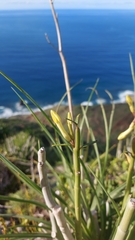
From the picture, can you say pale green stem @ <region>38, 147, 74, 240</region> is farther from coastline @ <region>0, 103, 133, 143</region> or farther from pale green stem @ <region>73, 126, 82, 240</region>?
coastline @ <region>0, 103, 133, 143</region>

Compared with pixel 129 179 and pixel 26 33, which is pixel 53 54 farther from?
pixel 129 179

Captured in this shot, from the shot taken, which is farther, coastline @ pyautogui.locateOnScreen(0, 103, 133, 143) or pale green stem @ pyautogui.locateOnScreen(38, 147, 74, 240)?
coastline @ pyautogui.locateOnScreen(0, 103, 133, 143)

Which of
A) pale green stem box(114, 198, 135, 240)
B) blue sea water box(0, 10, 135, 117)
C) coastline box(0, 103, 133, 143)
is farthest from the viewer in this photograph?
coastline box(0, 103, 133, 143)

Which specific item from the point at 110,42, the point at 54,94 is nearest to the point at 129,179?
the point at 54,94

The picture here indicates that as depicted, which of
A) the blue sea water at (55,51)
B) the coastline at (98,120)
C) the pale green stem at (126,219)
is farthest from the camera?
the coastline at (98,120)

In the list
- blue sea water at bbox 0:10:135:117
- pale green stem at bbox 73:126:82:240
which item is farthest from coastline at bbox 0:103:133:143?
pale green stem at bbox 73:126:82:240

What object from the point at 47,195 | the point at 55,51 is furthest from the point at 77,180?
the point at 55,51

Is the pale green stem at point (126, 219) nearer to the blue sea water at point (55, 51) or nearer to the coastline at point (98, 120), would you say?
the blue sea water at point (55, 51)

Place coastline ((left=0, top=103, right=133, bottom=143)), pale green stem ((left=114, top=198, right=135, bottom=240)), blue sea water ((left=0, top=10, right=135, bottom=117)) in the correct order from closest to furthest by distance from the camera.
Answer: pale green stem ((left=114, top=198, right=135, bottom=240)), blue sea water ((left=0, top=10, right=135, bottom=117)), coastline ((left=0, top=103, right=133, bottom=143))

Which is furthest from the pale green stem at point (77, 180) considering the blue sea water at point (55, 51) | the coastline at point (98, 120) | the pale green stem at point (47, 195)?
the coastline at point (98, 120)
